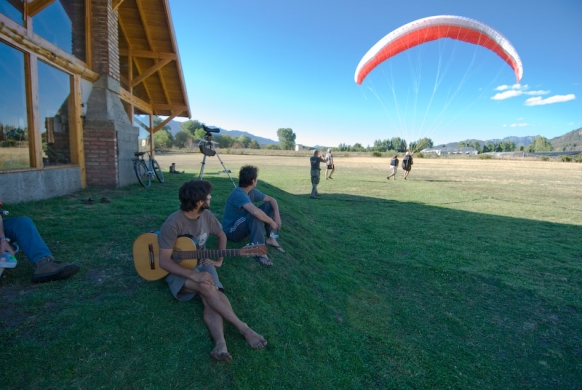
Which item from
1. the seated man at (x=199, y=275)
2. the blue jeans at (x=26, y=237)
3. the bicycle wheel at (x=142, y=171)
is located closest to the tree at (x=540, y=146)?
the bicycle wheel at (x=142, y=171)

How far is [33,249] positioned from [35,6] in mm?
5006

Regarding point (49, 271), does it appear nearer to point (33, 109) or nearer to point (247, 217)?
point (247, 217)

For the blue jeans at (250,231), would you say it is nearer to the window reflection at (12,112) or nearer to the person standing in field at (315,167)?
the window reflection at (12,112)

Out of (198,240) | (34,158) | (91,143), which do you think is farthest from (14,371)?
(91,143)

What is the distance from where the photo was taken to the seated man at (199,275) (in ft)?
8.30

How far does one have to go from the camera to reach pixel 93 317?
8.14 ft

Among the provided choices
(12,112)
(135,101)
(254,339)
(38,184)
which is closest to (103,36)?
(12,112)

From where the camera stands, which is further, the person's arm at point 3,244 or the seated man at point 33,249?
the seated man at point 33,249

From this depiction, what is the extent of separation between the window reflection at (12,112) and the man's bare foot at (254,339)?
16.3 ft

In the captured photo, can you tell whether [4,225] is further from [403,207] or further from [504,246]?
[403,207]

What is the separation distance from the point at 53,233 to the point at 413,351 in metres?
4.45

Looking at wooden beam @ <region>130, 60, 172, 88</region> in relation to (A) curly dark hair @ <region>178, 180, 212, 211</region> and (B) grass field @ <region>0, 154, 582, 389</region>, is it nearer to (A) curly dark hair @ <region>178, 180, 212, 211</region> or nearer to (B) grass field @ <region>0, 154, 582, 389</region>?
(B) grass field @ <region>0, 154, 582, 389</region>

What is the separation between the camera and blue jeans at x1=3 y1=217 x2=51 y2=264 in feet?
9.46

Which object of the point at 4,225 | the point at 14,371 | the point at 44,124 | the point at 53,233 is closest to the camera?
the point at 14,371
